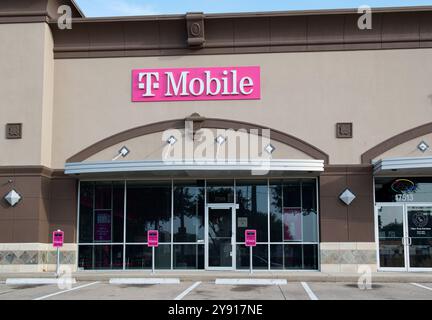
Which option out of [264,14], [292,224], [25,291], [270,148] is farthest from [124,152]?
[25,291]

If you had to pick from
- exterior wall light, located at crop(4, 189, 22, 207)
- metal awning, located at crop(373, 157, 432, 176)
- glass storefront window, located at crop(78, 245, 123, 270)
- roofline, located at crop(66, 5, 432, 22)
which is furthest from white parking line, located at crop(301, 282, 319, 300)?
exterior wall light, located at crop(4, 189, 22, 207)

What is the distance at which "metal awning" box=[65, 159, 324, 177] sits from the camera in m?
19.4

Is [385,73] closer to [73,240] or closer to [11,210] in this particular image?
[73,240]

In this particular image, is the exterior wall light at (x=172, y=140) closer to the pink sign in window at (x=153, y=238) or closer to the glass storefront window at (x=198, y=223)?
the glass storefront window at (x=198, y=223)

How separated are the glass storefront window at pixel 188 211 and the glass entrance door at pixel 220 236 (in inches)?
12.0

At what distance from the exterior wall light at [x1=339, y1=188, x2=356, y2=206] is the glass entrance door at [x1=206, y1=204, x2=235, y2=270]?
145 inches

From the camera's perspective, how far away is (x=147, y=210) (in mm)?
21312

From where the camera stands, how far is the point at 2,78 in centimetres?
2131

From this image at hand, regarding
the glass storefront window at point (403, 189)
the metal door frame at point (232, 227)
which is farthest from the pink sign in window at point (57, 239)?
the glass storefront window at point (403, 189)

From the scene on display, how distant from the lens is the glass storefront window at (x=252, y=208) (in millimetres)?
21000

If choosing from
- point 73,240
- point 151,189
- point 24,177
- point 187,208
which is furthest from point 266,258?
point 24,177

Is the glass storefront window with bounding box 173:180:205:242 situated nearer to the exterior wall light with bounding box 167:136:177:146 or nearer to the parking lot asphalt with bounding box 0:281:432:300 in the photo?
the exterior wall light with bounding box 167:136:177:146
